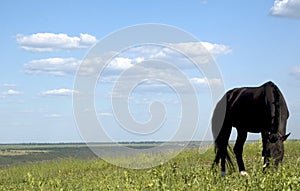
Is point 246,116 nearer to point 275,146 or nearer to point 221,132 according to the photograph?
point 221,132

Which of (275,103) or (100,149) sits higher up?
(275,103)

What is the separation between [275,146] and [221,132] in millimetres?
3129

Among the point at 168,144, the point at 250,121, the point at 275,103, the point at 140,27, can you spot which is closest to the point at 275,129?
the point at 275,103

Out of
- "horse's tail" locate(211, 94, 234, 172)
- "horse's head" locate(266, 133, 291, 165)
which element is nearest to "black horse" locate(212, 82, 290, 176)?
"horse's tail" locate(211, 94, 234, 172)

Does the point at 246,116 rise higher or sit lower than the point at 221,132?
higher

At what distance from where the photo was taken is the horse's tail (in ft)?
47.2

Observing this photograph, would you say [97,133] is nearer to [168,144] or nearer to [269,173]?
[168,144]

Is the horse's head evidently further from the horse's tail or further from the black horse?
the horse's tail

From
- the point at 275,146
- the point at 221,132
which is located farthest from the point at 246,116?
the point at 275,146

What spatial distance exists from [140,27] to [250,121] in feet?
14.0

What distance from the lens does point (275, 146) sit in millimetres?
11594

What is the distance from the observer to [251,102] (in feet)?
46.2

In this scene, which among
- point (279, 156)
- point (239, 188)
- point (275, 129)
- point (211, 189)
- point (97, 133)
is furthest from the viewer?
point (275, 129)

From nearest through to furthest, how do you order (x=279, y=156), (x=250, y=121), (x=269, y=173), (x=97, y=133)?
1. (x=269, y=173)
2. (x=97, y=133)
3. (x=279, y=156)
4. (x=250, y=121)
